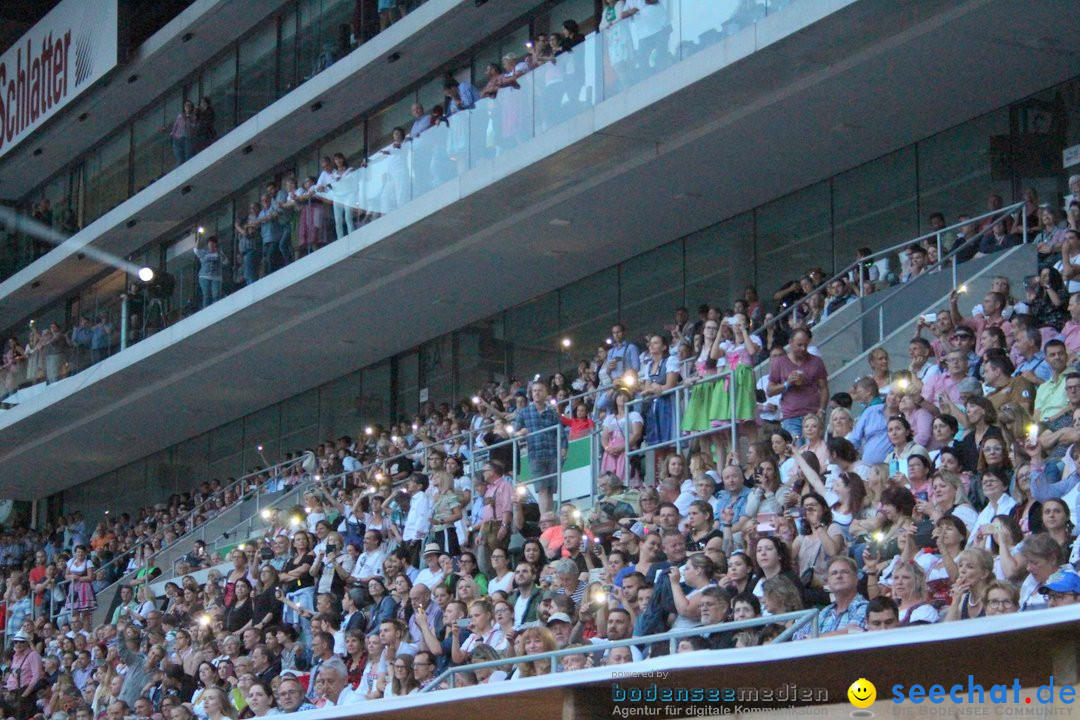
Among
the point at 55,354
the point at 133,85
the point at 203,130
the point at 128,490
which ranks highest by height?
the point at 133,85

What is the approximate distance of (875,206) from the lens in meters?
17.1

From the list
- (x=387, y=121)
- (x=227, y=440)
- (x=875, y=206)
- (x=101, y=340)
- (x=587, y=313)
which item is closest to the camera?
(x=875, y=206)

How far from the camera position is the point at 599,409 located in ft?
51.2

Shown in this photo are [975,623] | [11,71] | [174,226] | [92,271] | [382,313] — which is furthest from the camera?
[11,71]

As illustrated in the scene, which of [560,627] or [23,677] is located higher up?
[560,627]

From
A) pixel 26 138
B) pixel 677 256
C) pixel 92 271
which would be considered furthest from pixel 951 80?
pixel 26 138

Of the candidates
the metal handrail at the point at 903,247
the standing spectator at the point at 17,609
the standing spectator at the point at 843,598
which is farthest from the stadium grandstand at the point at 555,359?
the standing spectator at the point at 17,609

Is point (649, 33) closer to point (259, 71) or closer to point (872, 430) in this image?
point (872, 430)

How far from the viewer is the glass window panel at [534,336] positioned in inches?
861

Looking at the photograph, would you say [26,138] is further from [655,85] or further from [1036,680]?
[1036,680]

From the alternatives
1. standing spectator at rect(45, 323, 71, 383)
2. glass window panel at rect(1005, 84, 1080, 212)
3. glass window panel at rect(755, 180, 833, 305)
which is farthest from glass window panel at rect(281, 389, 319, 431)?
glass window panel at rect(1005, 84, 1080, 212)

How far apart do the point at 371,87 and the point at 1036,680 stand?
1828 centimetres

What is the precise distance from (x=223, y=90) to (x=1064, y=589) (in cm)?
2158

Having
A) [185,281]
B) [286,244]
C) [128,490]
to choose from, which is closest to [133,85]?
[185,281]
